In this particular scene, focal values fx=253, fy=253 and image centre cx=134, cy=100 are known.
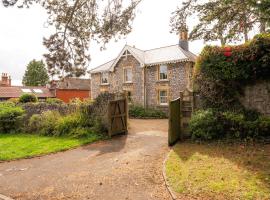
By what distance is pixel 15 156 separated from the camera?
34.3 ft

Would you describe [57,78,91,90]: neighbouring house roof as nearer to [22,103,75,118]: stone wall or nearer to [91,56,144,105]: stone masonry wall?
[91,56,144,105]: stone masonry wall

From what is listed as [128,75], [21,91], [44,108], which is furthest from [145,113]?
[21,91]

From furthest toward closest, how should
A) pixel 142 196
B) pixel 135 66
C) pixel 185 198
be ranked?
pixel 135 66, pixel 142 196, pixel 185 198

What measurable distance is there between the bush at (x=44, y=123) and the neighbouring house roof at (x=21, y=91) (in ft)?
96.5

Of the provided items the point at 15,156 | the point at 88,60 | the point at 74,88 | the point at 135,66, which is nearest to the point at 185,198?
the point at 88,60

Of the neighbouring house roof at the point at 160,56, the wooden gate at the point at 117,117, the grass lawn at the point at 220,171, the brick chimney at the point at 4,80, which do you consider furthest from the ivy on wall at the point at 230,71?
the brick chimney at the point at 4,80

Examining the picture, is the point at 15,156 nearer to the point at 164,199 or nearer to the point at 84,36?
the point at 84,36

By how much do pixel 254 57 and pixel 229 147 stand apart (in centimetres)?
436

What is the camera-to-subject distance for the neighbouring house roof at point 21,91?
4225 centimetres

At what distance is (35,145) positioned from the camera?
1211 centimetres

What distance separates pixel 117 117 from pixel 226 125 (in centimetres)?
580

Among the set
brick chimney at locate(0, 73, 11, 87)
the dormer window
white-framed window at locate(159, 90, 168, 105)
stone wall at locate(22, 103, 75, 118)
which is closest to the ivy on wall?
stone wall at locate(22, 103, 75, 118)

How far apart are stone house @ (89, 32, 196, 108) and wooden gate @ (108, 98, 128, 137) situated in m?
11.1

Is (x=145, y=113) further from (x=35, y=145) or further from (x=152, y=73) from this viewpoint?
(x=35, y=145)
